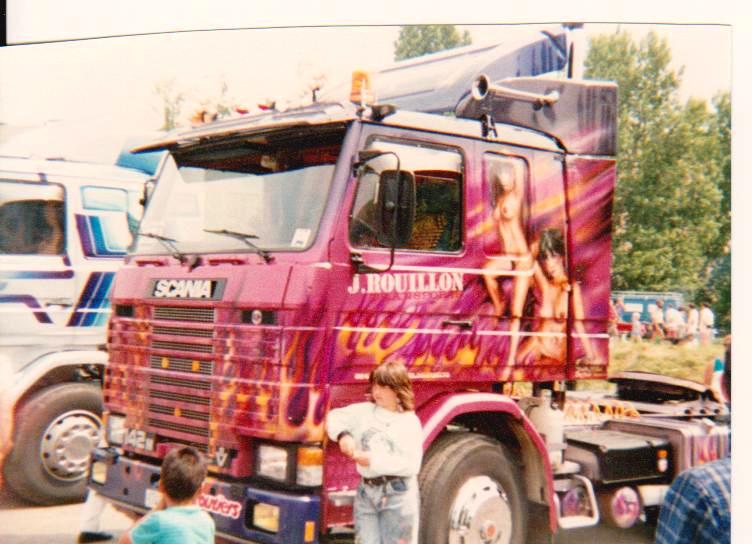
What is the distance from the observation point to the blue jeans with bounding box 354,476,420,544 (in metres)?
3.14

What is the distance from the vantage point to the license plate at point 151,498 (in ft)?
11.0

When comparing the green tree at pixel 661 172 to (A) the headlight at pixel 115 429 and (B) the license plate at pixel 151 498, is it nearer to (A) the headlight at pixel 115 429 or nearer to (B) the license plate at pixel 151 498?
(B) the license plate at pixel 151 498

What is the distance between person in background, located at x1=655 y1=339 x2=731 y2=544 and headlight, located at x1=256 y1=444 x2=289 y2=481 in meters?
1.84

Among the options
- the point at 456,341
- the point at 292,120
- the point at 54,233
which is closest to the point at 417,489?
the point at 456,341

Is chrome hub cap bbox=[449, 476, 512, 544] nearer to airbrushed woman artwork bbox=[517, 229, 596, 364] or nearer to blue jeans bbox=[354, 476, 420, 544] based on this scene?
blue jeans bbox=[354, 476, 420, 544]

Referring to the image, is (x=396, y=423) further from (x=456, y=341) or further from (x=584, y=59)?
(x=584, y=59)

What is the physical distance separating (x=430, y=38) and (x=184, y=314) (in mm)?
1616

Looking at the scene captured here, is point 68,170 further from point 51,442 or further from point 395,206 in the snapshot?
point 395,206

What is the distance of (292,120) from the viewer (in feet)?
11.0

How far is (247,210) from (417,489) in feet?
4.31

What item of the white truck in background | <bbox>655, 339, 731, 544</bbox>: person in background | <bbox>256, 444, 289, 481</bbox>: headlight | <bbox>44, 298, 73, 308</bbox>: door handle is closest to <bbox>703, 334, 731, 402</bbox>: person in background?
<bbox>256, 444, 289, 481</bbox>: headlight

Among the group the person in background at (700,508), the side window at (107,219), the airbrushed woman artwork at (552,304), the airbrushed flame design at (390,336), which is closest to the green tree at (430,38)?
the airbrushed flame design at (390,336)

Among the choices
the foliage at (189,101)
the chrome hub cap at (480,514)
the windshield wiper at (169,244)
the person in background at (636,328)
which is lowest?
the chrome hub cap at (480,514)

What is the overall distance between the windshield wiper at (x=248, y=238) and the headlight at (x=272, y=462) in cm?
72
